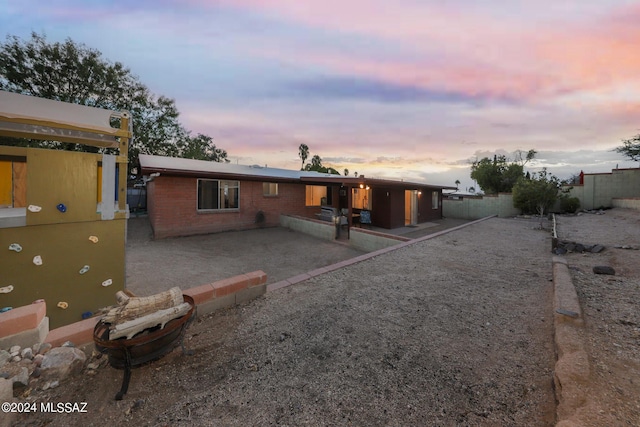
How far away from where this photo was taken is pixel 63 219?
3936 millimetres

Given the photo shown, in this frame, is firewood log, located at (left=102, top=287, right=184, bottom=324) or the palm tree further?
the palm tree

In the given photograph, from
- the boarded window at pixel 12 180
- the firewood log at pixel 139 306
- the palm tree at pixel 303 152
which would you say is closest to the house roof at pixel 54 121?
the firewood log at pixel 139 306

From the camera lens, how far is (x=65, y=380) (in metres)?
2.25

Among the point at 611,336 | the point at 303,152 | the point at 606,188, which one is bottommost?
the point at 611,336

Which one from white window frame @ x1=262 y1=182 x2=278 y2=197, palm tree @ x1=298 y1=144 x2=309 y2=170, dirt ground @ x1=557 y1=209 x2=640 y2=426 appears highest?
palm tree @ x1=298 y1=144 x2=309 y2=170

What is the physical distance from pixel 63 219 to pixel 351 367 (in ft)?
16.2

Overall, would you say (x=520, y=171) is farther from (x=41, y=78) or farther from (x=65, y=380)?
(x=41, y=78)

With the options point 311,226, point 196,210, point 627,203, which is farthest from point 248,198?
point 627,203

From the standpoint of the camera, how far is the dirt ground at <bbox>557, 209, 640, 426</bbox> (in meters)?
1.71

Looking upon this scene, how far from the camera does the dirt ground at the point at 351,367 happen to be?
189 centimetres

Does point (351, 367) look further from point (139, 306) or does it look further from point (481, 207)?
point (481, 207)

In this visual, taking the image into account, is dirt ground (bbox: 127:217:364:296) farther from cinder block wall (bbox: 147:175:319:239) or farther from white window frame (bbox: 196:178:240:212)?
white window frame (bbox: 196:178:240:212)

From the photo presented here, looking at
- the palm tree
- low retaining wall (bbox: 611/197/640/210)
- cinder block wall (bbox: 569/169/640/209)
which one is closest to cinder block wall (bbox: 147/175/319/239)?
low retaining wall (bbox: 611/197/640/210)

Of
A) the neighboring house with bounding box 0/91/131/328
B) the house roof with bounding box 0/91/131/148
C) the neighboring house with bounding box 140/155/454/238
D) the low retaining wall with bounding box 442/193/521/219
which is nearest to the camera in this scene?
the neighboring house with bounding box 0/91/131/328
